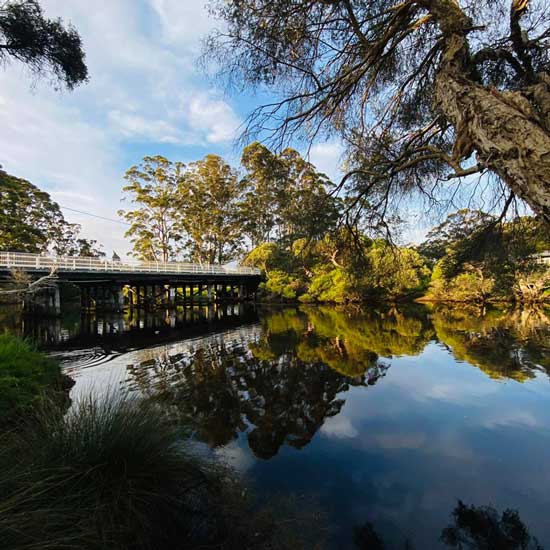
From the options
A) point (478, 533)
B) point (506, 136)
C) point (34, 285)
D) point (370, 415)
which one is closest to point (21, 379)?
point (34, 285)

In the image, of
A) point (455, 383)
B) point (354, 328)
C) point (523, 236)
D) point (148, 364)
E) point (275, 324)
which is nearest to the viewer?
point (523, 236)

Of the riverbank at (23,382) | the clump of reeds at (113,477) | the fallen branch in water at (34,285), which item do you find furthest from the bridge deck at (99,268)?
the clump of reeds at (113,477)

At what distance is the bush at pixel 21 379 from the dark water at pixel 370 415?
29.4 inches

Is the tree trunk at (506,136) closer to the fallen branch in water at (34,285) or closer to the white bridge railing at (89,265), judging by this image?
the fallen branch in water at (34,285)

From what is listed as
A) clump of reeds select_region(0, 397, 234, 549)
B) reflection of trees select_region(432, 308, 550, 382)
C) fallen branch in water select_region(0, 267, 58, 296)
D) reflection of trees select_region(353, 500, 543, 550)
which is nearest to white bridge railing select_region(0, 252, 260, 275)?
fallen branch in water select_region(0, 267, 58, 296)

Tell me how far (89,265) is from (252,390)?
15587 millimetres

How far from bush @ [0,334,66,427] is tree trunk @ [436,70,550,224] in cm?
363

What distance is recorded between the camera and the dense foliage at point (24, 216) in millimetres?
21938

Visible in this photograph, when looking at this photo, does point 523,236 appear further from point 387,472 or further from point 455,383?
point 455,383

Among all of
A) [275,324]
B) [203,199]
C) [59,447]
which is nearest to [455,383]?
[59,447]

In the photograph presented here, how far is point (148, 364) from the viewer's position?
7504 mm

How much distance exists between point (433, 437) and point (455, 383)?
8.20 feet

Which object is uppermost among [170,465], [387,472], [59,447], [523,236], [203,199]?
[203,199]

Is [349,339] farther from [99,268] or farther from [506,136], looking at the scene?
[99,268]
